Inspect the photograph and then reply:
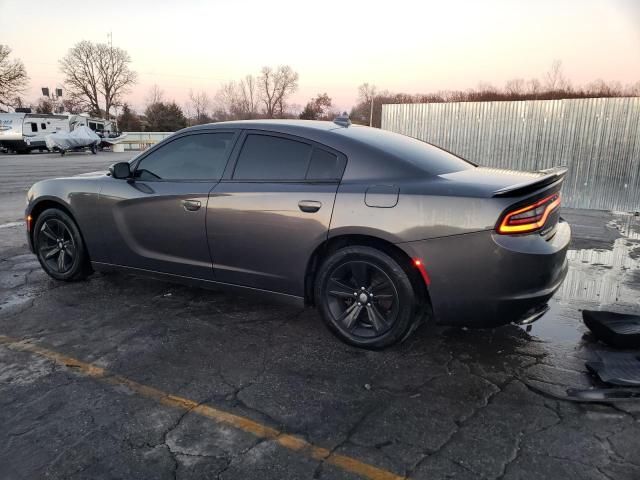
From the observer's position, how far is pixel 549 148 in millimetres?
11156

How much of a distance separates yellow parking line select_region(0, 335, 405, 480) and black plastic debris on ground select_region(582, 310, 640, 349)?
2128 millimetres

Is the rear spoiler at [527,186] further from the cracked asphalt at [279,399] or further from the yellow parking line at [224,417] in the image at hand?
the yellow parking line at [224,417]

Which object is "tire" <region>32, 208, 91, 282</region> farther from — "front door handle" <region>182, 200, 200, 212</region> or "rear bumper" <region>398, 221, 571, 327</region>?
"rear bumper" <region>398, 221, 571, 327</region>

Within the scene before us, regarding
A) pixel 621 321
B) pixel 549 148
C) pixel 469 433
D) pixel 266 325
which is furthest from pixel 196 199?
pixel 549 148

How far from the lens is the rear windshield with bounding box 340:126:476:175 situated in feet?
11.1

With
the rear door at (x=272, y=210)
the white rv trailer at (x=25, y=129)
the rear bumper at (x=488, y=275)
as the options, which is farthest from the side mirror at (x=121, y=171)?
the white rv trailer at (x=25, y=129)

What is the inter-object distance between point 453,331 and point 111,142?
42.4 meters

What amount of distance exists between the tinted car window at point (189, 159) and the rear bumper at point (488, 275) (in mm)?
1747

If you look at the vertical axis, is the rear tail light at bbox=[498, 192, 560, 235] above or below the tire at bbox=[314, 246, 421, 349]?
above

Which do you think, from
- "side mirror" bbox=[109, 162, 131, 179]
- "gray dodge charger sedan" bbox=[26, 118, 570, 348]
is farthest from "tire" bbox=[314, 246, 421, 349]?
"side mirror" bbox=[109, 162, 131, 179]

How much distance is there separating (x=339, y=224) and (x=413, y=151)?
0.89 m

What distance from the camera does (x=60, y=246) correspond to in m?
4.77

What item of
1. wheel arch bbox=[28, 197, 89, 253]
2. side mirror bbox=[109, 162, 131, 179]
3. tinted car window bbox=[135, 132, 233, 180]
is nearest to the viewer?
tinted car window bbox=[135, 132, 233, 180]

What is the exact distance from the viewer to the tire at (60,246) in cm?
460
